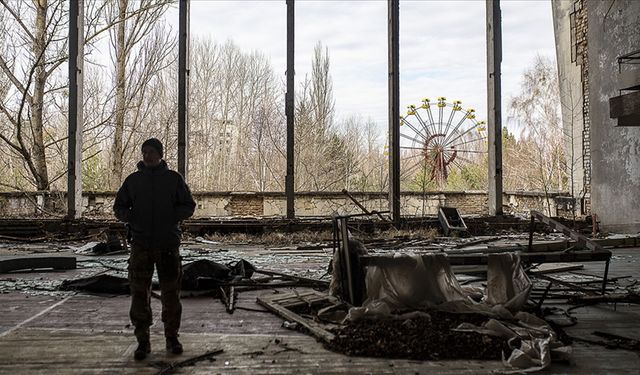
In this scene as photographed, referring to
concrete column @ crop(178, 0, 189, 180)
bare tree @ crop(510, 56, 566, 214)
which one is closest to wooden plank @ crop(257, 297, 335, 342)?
concrete column @ crop(178, 0, 189, 180)

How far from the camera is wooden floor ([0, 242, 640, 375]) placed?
3.28 meters

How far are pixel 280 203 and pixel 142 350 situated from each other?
417 inches

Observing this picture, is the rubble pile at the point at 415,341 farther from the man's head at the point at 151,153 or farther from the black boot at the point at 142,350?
the man's head at the point at 151,153

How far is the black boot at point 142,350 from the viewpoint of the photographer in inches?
137

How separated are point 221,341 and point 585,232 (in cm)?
1129

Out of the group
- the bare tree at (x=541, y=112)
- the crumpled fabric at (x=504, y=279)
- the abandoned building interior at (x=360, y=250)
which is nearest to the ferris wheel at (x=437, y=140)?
the abandoned building interior at (x=360, y=250)

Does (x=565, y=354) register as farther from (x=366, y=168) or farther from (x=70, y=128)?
(x=366, y=168)

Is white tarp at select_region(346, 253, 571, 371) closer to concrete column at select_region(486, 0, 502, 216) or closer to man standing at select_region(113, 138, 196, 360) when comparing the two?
man standing at select_region(113, 138, 196, 360)

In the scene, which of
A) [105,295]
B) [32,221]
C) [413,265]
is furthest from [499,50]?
[32,221]

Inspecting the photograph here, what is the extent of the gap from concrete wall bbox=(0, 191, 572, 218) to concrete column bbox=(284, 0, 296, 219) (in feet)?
4.85

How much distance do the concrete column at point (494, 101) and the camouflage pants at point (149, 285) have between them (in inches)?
407

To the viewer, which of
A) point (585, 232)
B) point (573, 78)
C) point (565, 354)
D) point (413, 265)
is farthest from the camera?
point (573, 78)

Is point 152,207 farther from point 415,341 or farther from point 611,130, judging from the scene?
point 611,130

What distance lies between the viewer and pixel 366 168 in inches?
767
